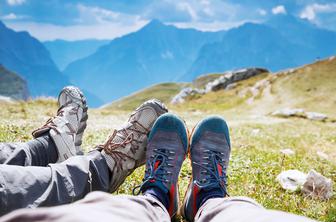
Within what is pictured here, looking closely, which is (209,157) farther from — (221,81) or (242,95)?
(221,81)

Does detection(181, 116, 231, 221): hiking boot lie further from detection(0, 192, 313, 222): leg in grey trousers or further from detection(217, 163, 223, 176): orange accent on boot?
detection(0, 192, 313, 222): leg in grey trousers

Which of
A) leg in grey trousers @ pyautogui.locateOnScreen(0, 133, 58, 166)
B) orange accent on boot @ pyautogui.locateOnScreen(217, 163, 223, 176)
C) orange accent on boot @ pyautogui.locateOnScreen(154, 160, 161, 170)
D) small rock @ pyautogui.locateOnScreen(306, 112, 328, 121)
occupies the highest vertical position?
leg in grey trousers @ pyautogui.locateOnScreen(0, 133, 58, 166)

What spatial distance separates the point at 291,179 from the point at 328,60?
163ft

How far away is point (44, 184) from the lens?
11.6 ft

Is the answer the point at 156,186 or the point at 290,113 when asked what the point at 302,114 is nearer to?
the point at 290,113

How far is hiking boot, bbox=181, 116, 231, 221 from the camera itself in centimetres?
433

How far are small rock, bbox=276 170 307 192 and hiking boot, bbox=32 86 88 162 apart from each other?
3.35m

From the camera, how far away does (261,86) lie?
2083 inches

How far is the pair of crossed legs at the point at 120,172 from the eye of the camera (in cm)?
262

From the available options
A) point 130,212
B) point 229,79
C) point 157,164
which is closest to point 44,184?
point 130,212

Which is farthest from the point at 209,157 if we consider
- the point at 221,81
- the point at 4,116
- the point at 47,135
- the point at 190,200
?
the point at 221,81

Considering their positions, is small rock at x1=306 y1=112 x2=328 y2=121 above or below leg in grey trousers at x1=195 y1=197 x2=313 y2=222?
below

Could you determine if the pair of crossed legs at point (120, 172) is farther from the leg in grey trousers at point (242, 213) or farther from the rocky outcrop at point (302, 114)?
the rocky outcrop at point (302, 114)

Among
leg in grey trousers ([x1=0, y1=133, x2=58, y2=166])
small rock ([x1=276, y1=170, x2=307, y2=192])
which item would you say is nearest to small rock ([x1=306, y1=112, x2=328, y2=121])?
small rock ([x1=276, y1=170, x2=307, y2=192])
